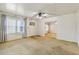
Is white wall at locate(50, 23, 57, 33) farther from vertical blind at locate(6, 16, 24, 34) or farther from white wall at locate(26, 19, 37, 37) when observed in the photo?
vertical blind at locate(6, 16, 24, 34)

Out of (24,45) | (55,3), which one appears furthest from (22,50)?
(55,3)

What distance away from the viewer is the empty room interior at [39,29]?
7.36 ft

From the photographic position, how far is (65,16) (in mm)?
2451

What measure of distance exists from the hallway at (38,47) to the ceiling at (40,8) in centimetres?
71

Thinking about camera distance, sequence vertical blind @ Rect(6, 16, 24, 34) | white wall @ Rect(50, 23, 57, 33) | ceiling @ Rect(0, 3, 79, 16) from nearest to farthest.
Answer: ceiling @ Rect(0, 3, 79, 16) → vertical blind @ Rect(6, 16, 24, 34) → white wall @ Rect(50, 23, 57, 33)

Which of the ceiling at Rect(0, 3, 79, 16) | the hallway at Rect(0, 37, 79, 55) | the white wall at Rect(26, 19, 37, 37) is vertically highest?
the ceiling at Rect(0, 3, 79, 16)

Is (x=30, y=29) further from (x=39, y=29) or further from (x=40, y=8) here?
(x=40, y=8)

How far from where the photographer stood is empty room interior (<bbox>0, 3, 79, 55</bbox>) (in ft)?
7.36

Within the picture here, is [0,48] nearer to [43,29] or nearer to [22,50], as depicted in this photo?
[22,50]

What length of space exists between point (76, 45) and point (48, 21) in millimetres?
919

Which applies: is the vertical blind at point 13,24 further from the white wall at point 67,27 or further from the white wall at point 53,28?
the white wall at point 67,27

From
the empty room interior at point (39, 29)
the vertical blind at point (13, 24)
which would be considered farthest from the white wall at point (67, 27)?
the vertical blind at point (13, 24)

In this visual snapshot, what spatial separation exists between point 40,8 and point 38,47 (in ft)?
3.14

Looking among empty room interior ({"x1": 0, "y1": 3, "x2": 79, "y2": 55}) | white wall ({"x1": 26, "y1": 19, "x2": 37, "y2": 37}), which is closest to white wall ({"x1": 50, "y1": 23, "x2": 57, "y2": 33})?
empty room interior ({"x1": 0, "y1": 3, "x2": 79, "y2": 55})
